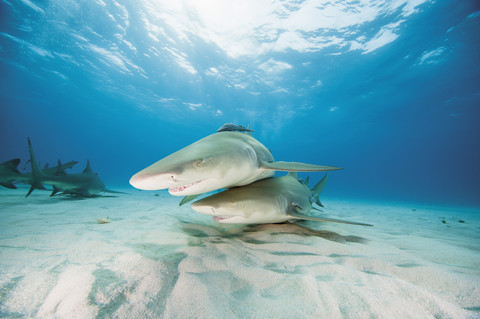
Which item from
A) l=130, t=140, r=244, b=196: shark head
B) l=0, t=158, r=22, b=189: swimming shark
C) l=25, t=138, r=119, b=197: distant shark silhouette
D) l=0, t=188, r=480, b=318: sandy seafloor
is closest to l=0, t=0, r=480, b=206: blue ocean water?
l=25, t=138, r=119, b=197: distant shark silhouette

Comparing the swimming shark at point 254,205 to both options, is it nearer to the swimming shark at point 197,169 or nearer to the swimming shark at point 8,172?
the swimming shark at point 197,169

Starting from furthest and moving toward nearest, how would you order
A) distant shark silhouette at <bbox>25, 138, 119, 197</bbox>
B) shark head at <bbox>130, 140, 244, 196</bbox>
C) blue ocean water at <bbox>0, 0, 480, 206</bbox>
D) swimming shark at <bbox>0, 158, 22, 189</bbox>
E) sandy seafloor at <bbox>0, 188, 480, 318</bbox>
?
blue ocean water at <bbox>0, 0, 480, 206</bbox> < distant shark silhouette at <bbox>25, 138, 119, 197</bbox> < swimming shark at <bbox>0, 158, 22, 189</bbox> < shark head at <bbox>130, 140, 244, 196</bbox> < sandy seafloor at <bbox>0, 188, 480, 318</bbox>

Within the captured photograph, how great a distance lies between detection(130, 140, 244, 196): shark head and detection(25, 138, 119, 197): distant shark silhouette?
5620mm

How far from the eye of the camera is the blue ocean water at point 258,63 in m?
15.8

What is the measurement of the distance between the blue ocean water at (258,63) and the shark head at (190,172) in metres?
18.0

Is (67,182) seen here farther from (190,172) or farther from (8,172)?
(190,172)

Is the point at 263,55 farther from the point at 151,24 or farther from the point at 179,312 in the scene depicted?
the point at 179,312

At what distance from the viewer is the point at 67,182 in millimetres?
5773

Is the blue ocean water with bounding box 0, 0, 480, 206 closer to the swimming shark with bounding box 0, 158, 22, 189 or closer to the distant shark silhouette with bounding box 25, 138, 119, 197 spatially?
the distant shark silhouette with bounding box 25, 138, 119, 197

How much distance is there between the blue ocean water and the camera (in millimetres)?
15766

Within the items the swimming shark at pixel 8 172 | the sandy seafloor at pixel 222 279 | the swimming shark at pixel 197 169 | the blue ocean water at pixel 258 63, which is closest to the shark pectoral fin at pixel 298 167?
the swimming shark at pixel 197 169

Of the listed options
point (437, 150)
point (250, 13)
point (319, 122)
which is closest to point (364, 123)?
point (319, 122)

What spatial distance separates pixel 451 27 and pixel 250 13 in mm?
17056

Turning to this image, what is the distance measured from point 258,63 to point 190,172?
23.4m
